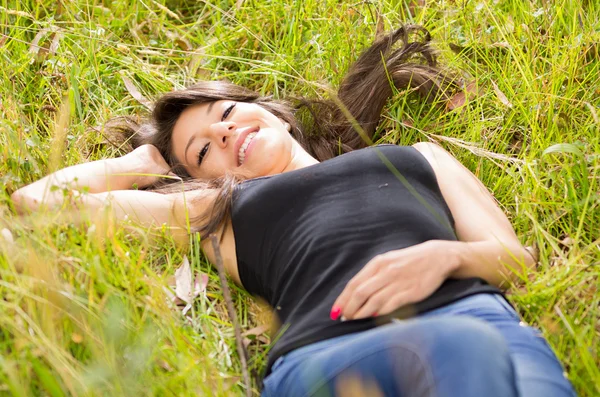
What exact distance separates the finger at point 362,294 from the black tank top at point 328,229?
4 centimetres

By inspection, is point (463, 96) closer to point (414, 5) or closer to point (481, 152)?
point (481, 152)

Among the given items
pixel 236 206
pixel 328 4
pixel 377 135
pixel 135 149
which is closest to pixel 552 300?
pixel 236 206

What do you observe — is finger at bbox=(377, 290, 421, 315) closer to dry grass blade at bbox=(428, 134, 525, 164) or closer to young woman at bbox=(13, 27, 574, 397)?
young woman at bbox=(13, 27, 574, 397)

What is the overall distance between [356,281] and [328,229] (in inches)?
9.7

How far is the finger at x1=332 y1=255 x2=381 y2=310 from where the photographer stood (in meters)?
2.19

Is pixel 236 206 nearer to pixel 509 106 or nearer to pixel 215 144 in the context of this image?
pixel 215 144

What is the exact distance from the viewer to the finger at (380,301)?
2162 mm

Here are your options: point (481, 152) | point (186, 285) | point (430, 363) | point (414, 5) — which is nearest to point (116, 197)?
point (186, 285)

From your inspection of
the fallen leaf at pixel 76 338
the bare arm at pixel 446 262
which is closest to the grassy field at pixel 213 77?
the fallen leaf at pixel 76 338

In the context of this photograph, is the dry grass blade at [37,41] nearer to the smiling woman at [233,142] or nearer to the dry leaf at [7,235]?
the smiling woman at [233,142]

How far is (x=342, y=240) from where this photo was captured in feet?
7.76

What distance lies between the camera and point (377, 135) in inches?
136

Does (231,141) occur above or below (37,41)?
below

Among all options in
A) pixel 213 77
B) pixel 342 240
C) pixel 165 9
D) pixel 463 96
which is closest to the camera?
pixel 342 240
